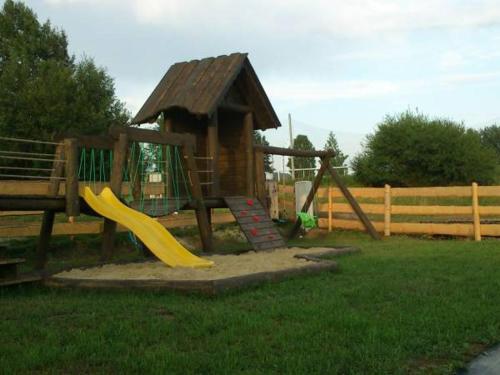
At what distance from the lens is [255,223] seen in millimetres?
12203

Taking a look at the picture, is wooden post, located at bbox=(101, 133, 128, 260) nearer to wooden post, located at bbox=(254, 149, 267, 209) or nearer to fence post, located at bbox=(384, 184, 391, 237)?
wooden post, located at bbox=(254, 149, 267, 209)

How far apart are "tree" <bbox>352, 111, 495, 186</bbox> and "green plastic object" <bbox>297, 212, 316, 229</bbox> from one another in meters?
14.2

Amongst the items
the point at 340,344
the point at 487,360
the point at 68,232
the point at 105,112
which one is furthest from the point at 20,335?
the point at 105,112

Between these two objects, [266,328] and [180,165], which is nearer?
[266,328]

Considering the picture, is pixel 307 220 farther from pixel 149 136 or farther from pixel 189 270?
pixel 189 270

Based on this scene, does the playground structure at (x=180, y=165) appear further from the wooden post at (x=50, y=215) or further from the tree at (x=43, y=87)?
the tree at (x=43, y=87)

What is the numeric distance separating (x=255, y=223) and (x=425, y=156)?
19241 mm

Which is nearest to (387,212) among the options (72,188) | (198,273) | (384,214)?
(384,214)

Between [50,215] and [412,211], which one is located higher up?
[50,215]

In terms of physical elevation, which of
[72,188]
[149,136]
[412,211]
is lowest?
[412,211]

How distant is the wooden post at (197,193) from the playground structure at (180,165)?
0.02 m

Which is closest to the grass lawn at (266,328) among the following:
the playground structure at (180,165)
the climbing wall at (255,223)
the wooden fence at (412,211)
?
the playground structure at (180,165)

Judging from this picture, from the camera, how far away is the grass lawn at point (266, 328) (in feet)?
13.5

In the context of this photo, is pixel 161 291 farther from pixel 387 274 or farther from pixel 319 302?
pixel 387 274
